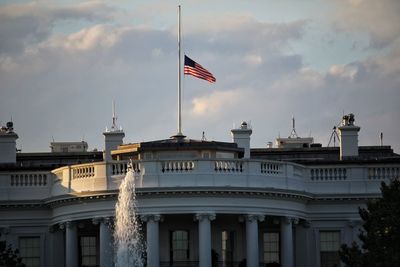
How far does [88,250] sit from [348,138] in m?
13.8

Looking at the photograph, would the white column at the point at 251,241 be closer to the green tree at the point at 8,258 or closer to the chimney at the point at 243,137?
the chimney at the point at 243,137

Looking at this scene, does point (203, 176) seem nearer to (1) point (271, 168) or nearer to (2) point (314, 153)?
(1) point (271, 168)

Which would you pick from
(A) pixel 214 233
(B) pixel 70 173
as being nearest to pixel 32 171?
(B) pixel 70 173

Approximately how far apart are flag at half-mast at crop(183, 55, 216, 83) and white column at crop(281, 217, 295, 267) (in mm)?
7938

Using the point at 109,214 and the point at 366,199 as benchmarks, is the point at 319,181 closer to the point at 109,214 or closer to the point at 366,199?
the point at 366,199

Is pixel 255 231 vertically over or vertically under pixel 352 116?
under

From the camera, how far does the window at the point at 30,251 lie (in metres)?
88.2

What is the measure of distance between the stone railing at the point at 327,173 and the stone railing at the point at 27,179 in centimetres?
1244

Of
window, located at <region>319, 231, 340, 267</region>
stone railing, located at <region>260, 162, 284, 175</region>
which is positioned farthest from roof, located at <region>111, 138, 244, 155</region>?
window, located at <region>319, 231, 340, 267</region>

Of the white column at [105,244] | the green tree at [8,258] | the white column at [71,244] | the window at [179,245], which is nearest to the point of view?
the green tree at [8,258]

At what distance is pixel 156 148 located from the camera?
8519 cm

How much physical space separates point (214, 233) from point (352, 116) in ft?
33.1

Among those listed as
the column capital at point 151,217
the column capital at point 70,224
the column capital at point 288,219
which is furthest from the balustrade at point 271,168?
the column capital at point 70,224

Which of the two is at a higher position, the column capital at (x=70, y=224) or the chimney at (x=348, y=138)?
the chimney at (x=348, y=138)
